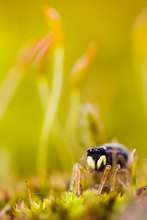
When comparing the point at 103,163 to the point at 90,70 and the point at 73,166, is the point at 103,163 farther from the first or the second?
the point at 90,70

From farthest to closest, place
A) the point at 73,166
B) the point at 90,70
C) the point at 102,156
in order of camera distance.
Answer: the point at 90,70, the point at 73,166, the point at 102,156

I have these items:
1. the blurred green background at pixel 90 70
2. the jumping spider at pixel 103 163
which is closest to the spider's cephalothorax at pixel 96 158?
the jumping spider at pixel 103 163

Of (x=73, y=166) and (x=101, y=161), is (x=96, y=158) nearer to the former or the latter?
(x=101, y=161)

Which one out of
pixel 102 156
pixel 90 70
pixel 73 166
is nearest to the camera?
pixel 102 156

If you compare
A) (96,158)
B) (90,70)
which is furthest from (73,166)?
(90,70)

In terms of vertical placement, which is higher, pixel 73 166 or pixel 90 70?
pixel 90 70

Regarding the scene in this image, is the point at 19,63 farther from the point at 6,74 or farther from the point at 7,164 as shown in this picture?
the point at 6,74

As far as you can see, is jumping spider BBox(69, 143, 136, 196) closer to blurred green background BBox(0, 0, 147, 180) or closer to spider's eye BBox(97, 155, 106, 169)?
spider's eye BBox(97, 155, 106, 169)

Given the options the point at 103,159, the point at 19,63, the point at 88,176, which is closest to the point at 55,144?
the point at 19,63

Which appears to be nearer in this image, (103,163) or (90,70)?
(103,163)
